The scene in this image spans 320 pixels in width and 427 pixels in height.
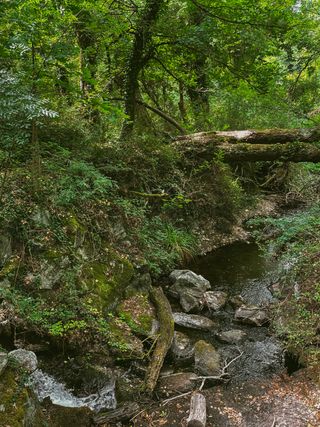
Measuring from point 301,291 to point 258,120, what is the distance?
806 cm

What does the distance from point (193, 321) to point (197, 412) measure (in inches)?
84.8

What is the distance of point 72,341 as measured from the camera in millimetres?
4781

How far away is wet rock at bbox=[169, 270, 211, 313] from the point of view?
266 inches

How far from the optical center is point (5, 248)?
4.97 m

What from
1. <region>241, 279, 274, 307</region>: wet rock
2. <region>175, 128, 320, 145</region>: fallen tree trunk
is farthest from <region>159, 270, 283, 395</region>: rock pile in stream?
<region>175, 128, 320, 145</region>: fallen tree trunk

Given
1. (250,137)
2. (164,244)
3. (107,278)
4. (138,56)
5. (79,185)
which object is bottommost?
(107,278)

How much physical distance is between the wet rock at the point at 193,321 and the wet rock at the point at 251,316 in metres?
0.55

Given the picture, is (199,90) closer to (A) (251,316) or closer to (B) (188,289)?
(B) (188,289)

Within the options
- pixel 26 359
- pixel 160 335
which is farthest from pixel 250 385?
pixel 26 359

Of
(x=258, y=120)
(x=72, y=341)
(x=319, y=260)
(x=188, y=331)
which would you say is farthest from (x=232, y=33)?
(x=72, y=341)

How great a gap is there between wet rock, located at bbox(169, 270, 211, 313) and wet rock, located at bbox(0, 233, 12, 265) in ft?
11.0

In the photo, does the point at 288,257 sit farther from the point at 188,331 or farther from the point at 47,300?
the point at 47,300

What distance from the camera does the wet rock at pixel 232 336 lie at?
19.3ft

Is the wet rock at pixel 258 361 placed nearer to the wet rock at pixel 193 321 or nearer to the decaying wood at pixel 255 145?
the wet rock at pixel 193 321
